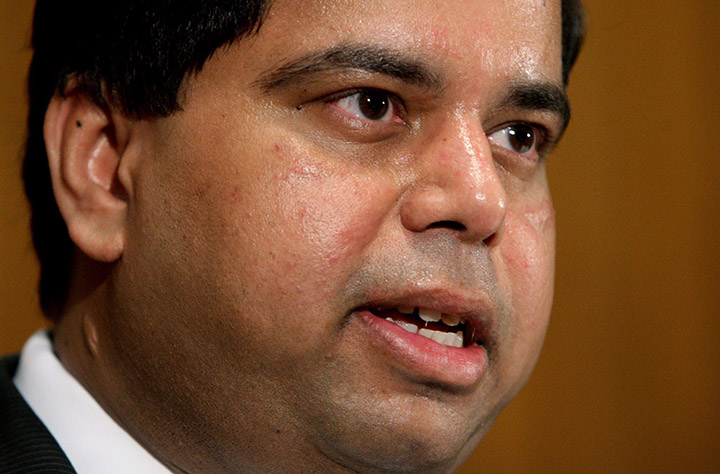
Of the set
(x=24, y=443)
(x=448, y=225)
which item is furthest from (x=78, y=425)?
(x=448, y=225)

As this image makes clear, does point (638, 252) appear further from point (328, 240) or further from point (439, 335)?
point (328, 240)

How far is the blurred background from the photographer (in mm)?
1823

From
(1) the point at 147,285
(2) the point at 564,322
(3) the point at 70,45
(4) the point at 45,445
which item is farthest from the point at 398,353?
(2) the point at 564,322

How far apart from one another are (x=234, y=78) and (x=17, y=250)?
1.06 m

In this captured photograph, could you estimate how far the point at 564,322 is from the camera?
6.17ft

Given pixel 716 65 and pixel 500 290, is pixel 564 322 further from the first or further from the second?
pixel 500 290

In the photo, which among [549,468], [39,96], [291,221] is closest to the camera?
[291,221]

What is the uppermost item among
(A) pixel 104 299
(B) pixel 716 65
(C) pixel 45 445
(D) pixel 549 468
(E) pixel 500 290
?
(B) pixel 716 65

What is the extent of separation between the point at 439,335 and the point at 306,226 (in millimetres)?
203

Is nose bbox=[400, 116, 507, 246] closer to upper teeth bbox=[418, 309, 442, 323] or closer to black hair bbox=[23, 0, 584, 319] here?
upper teeth bbox=[418, 309, 442, 323]

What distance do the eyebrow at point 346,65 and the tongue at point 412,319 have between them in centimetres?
26

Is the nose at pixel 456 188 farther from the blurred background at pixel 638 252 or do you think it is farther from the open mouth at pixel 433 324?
the blurred background at pixel 638 252

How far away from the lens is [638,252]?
1.85 metres

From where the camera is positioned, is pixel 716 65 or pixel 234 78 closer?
pixel 234 78
